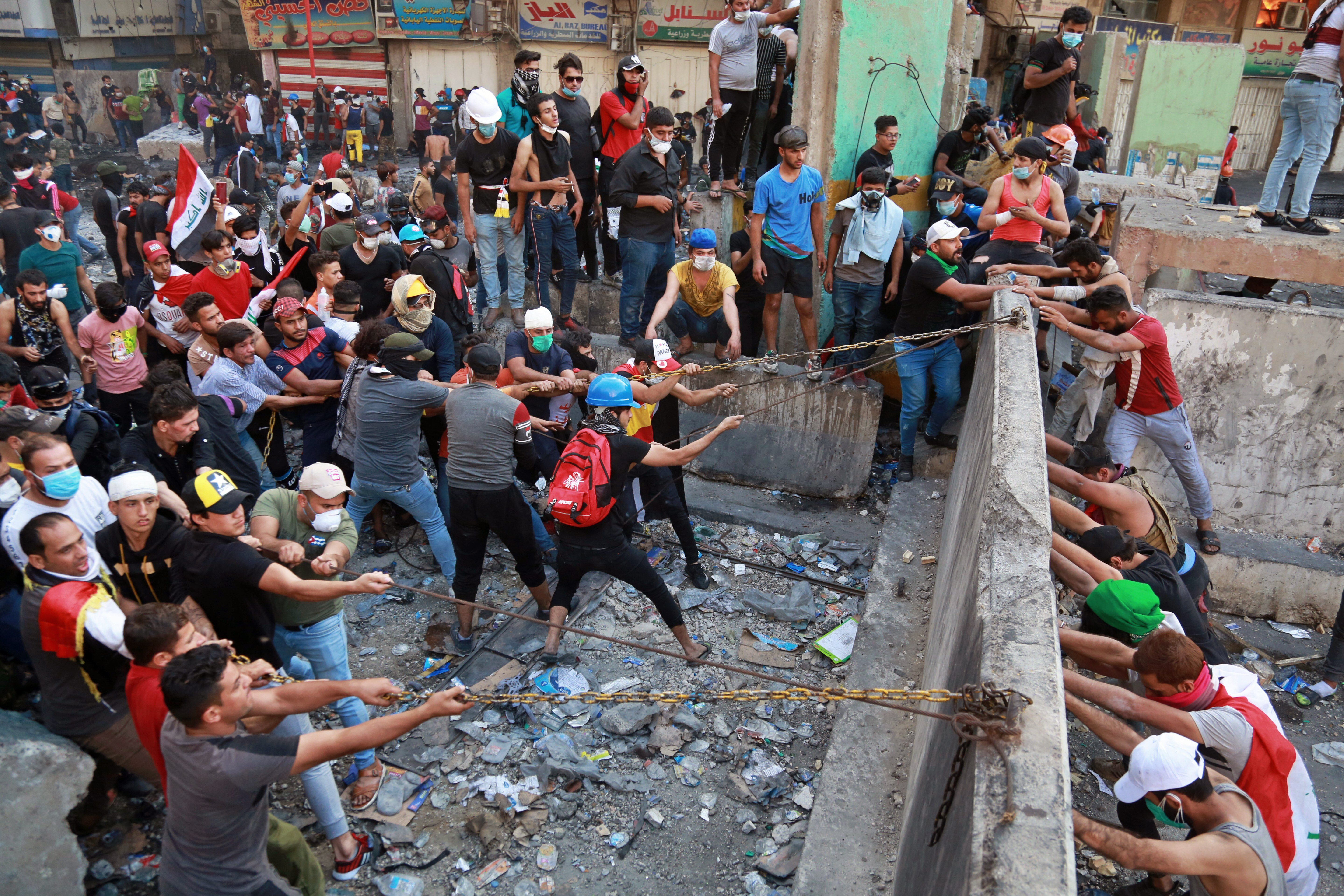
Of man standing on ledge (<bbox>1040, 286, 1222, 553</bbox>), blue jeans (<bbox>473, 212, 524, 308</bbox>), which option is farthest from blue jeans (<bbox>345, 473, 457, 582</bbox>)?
man standing on ledge (<bbox>1040, 286, 1222, 553</bbox>)

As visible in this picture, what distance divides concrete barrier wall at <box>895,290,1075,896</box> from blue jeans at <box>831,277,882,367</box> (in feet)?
7.25

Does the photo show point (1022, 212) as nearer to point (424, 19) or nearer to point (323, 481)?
point (323, 481)

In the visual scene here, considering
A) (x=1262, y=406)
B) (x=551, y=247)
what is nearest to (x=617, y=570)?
(x=551, y=247)

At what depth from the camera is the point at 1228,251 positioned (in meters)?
7.37

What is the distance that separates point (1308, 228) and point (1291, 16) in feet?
67.6

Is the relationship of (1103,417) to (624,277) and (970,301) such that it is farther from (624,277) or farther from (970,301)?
(624,277)

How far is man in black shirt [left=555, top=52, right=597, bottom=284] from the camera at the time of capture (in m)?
7.78

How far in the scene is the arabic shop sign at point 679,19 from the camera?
784 inches

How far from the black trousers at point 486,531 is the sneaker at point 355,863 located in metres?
1.70

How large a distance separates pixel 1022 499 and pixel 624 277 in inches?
184

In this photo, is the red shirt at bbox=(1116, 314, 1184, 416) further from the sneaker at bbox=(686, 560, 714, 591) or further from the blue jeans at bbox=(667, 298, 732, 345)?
the sneaker at bbox=(686, 560, 714, 591)

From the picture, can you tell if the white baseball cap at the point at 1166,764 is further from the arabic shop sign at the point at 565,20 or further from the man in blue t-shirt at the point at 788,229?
the arabic shop sign at the point at 565,20

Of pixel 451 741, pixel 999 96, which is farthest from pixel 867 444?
pixel 999 96

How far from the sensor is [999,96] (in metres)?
16.7
